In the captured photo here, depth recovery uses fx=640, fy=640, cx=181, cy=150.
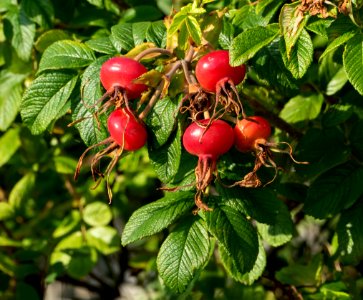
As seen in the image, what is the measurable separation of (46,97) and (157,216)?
0.47 metres

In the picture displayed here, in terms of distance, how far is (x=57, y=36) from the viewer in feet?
6.91

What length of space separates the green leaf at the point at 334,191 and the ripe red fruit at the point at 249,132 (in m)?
0.50

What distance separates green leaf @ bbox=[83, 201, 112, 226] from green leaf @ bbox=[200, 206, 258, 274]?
120cm

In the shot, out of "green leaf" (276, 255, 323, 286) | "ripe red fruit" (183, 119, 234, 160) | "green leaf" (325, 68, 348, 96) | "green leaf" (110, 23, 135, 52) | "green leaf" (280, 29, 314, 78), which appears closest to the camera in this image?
"ripe red fruit" (183, 119, 234, 160)

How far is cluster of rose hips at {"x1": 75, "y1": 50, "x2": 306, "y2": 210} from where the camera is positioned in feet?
4.55

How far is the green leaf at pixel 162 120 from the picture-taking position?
1.48 metres

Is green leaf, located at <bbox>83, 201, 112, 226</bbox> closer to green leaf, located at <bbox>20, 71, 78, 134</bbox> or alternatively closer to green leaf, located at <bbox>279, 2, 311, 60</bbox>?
green leaf, located at <bbox>20, 71, 78, 134</bbox>

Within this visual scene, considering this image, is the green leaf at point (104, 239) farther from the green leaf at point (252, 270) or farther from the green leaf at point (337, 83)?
the green leaf at point (337, 83)

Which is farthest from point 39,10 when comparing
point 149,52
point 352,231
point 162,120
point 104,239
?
point 352,231

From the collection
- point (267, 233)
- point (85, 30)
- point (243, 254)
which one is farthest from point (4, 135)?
point (243, 254)

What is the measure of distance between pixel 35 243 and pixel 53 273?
221 millimetres

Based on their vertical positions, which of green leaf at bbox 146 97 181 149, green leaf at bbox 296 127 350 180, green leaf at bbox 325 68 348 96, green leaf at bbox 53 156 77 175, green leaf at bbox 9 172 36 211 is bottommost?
green leaf at bbox 9 172 36 211

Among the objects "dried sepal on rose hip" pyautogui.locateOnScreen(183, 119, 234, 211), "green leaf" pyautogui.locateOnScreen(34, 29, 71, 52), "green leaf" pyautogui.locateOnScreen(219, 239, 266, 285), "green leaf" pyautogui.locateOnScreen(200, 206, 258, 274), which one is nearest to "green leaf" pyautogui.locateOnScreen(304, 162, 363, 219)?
"green leaf" pyautogui.locateOnScreen(219, 239, 266, 285)

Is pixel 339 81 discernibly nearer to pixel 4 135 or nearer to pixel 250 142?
pixel 250 142
